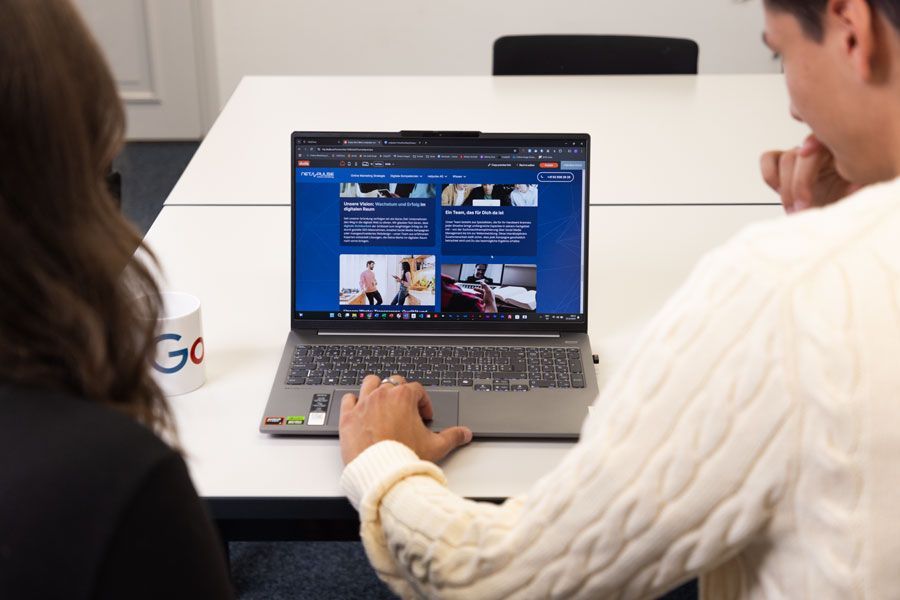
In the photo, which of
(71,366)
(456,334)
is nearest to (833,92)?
(71,366)

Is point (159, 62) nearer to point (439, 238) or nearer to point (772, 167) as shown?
point (439, 238)

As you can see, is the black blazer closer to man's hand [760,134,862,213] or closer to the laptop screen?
the laptop screen

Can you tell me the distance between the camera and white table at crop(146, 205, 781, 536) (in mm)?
1088

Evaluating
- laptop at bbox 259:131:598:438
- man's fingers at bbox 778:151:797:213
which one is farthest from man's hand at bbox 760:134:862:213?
laptop at bbox 259:131:598:438

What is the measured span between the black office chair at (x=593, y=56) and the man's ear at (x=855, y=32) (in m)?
1.91

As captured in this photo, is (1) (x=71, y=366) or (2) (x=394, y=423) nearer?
(1) (x=71, y=366)

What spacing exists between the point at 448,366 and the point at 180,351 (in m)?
0.32

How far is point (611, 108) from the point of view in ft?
7.51

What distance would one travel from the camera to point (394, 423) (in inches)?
43.2

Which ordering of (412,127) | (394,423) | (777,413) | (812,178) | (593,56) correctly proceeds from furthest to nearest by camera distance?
(593,56) → (412,127) → (812,178) → (394,423) → (777,413)

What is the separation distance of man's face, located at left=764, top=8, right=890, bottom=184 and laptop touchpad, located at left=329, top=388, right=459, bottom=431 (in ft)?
1.72

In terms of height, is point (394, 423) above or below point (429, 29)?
below

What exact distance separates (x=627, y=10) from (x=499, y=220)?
2.94 m

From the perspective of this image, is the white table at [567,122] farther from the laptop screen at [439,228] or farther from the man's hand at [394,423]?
the man's hand at [394,423]
